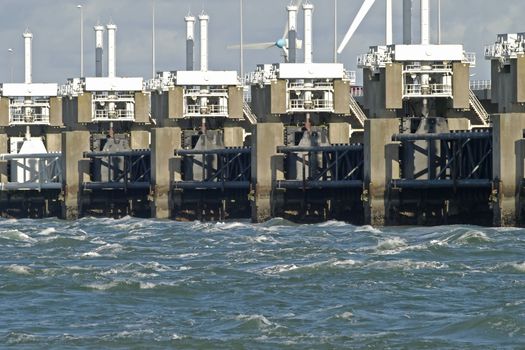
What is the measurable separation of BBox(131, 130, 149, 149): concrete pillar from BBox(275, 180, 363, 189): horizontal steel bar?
30173 mm

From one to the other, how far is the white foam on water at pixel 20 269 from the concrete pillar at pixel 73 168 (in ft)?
211

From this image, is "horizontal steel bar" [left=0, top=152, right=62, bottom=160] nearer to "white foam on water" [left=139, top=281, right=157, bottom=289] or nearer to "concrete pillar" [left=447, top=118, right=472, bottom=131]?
"concrete pillar" [left=447, top=118, right=472, bottom=131]

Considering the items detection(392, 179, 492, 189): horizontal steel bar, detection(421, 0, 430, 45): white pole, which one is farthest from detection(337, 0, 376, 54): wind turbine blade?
detection(392, 179, 492, 189): horizontal steel bar

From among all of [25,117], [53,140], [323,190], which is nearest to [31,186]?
[25,117]

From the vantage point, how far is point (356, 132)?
125625mm

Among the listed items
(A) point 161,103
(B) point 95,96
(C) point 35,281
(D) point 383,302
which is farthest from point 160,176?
(D) point 383,302

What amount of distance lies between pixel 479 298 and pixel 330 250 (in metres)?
22.2

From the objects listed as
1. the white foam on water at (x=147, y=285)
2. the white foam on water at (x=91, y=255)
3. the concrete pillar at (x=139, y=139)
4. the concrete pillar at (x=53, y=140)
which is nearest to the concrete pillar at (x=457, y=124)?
the white foam on water at (x=91, y=255)

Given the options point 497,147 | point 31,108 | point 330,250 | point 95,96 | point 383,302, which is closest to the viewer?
→ point 383,302

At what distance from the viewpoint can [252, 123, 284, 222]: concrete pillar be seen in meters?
112

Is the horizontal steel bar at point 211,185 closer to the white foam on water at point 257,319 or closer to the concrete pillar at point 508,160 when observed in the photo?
the concrete pillar at point 508,160

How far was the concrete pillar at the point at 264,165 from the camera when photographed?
366 feet

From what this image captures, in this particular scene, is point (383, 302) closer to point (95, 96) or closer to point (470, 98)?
point (470, 98)

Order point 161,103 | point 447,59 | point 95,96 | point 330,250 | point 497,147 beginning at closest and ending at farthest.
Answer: point 330,250 < point 497,147 < point 447,59 < point 161,103 < point 95,96
